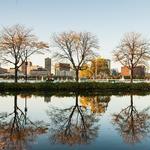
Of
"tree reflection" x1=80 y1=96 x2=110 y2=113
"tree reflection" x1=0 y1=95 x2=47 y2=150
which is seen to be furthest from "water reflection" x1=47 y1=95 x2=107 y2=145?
A: "tree reflection" x1=80 y1=96 x2=110 y2=113

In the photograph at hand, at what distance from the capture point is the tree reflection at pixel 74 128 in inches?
484

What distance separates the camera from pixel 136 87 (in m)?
49.0

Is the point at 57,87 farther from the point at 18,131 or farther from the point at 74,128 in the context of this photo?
the point at 18,131

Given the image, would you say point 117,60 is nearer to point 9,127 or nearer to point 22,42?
point 22,42

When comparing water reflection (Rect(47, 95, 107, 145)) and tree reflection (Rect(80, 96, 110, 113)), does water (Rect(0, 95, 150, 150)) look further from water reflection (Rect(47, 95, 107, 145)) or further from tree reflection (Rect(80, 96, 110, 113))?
tree reflection (Rect(80, 96, 110, 113))

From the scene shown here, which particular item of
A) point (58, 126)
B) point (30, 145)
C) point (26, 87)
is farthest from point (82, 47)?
point (30, 145)

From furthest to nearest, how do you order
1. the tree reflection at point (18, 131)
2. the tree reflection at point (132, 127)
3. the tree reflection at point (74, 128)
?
1. the tree reflection at point (132, 127)
2. the tree reflection at point (74, 128)
3. the tree reflection at point (18, 131)

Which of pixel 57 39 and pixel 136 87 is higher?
pixel 57 39

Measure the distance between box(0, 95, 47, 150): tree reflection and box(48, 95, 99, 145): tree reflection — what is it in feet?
2.45

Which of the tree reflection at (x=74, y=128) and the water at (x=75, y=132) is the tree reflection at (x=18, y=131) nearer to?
the water at (x=75, y=132)

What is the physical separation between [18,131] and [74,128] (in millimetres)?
2417

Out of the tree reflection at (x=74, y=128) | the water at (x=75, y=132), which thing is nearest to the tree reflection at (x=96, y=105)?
the water at (x=75, y=132)

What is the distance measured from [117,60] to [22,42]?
17073 mm

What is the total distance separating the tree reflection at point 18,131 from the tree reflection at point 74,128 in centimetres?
75
